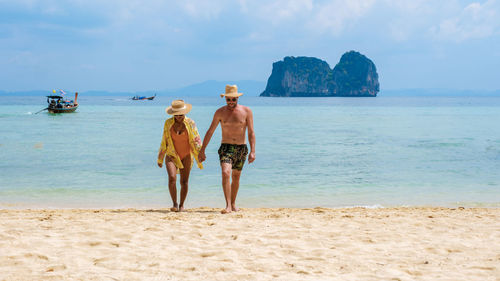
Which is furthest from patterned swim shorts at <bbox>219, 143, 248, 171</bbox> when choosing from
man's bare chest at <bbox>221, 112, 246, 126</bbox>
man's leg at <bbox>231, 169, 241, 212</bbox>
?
man's bare chest at <bbox>221, 112, 246, 126</bbox>

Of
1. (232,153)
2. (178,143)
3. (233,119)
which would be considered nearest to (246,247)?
(232,153)

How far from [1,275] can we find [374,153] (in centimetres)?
1659

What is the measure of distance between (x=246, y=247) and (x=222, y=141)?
6.97 ft

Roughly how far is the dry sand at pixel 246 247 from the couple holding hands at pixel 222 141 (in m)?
0.70

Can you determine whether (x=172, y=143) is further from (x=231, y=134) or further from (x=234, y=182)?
(x=234, y=182)

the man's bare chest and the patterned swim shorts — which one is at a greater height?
the man's bare chest

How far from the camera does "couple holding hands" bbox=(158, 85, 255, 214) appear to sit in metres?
6.42

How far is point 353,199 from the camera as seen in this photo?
9641 millimetres

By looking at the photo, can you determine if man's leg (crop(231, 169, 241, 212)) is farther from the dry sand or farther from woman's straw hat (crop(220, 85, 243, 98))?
woman's straw hat (crop(220, 85, 243, 98))

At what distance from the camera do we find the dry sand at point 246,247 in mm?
3982

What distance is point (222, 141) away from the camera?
6.54m

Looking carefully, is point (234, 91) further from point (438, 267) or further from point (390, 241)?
point (438, 267)

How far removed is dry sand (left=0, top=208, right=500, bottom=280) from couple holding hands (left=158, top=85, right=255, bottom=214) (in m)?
0.70

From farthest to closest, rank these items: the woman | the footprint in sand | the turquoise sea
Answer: the turquoise sea < the woman < the footprint in sand
